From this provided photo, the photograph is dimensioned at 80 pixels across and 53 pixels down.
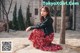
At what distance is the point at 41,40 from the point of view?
2939mm

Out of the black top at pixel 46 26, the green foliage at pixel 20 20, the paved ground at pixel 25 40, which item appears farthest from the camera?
the green foliage at pixel 20 20

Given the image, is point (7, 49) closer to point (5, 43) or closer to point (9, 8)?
point (5, 43)

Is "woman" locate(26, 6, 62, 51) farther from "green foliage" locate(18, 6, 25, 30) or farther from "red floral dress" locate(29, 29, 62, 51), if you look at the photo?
"green foliage" locate(18, 6, 25, 30)

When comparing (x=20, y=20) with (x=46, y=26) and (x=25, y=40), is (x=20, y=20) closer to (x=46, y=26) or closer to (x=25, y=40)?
(x=25, y=40)

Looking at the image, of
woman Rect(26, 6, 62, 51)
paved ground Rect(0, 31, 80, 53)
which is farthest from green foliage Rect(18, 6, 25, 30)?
woman Rect(26, 6, 62, 51)

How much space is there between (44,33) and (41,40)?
0.26 feet

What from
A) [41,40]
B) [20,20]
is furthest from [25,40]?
[41,40]

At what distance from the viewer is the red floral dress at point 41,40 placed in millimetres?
2918

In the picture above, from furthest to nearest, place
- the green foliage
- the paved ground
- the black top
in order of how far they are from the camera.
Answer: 1. the green foliage
2. the paved ground
3. the black top

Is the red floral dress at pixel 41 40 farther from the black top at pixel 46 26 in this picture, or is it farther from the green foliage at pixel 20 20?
the green foliage at pixel 20 20

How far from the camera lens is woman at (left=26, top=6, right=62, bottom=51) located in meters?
2.89

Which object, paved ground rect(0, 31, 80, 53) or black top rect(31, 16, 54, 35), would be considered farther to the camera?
paved ground rect(0, 31, 80, 53)

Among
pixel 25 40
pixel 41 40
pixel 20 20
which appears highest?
pixel 20 20

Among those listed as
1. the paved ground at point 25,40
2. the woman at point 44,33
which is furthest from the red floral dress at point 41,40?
the paved ground at point 25,40
